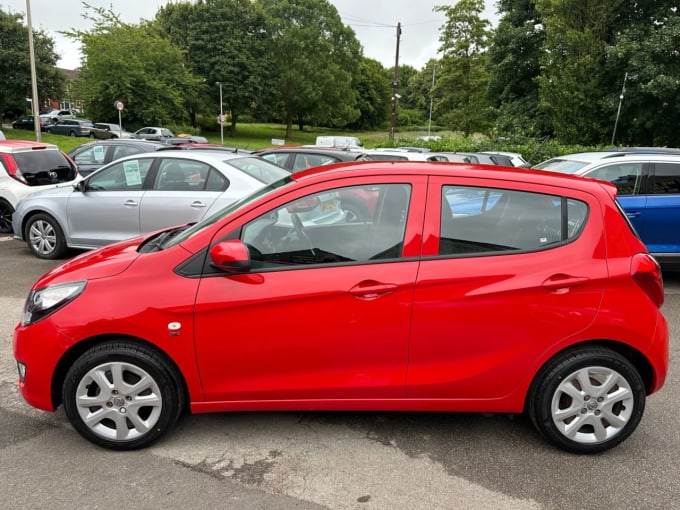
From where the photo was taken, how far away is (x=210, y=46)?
50719 millimetres

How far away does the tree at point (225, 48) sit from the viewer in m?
50.9

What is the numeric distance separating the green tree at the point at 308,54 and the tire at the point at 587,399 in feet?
178

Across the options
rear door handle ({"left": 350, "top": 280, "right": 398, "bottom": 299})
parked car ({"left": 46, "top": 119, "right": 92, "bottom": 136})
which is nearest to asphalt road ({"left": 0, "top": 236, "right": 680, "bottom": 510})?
rear door handle ({"left": 350, "top": 280, "right": 398, "bottom": 299})

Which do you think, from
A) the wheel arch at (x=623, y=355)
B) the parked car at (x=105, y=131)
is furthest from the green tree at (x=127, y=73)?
the wheel arch at (x=623, y=355)

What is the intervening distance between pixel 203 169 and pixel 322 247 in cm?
452

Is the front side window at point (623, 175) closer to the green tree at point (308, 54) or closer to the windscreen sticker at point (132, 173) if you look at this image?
the windscreen sticker at point (132, 173)

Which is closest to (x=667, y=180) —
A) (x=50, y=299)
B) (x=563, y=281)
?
(x=563, y=281)

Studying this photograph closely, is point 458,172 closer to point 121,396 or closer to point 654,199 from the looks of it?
point 121,396

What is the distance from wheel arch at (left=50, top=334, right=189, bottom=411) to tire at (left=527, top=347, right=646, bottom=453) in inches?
79.6

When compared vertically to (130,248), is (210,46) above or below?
above

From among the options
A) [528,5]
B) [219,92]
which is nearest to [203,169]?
[528,5]

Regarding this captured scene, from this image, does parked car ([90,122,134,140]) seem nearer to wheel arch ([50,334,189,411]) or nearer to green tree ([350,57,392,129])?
wheel arch ([50,334,189,411])

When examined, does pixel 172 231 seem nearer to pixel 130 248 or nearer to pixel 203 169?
pixel 130 248

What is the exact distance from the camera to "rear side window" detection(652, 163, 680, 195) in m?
6.81
